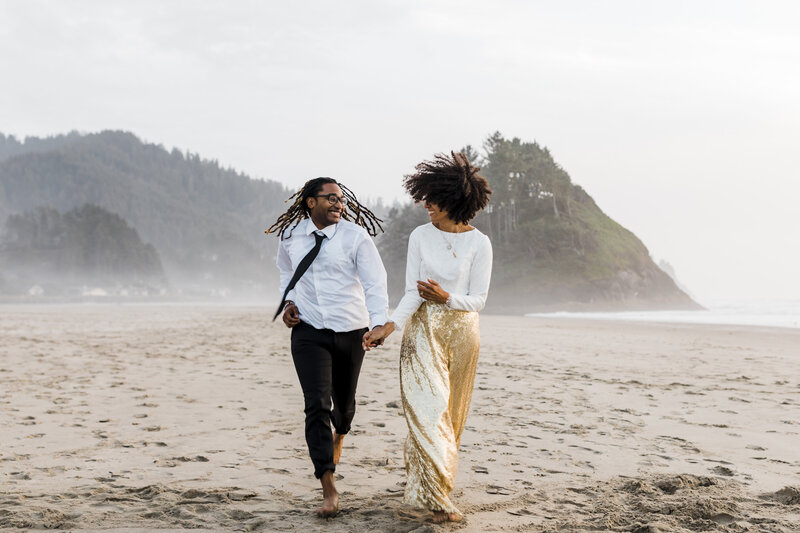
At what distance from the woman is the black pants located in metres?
0.32

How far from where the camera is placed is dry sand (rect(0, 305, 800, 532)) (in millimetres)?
3959

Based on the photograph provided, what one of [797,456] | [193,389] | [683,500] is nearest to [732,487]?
[683,500]

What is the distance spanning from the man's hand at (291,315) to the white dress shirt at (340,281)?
0.04 metres

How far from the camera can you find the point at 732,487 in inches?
180

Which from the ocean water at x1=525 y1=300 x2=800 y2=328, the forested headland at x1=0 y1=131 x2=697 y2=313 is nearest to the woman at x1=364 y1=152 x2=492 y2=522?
the ocean water at x1=525 y1=300 x2=800 y2=328

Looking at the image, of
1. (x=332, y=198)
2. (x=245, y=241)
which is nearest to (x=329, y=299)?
(x=332, y=198)

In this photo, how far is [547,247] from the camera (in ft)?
229

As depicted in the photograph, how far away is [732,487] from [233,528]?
3.35m

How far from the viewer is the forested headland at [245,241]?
6644 centimetres

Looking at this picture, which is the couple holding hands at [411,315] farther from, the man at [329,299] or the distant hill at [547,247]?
the distant hill at [547,247]

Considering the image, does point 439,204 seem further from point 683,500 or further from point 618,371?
point 618,371

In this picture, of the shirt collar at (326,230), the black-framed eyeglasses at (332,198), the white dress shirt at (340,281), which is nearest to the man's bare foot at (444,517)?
the white dress shirt at (340,281)

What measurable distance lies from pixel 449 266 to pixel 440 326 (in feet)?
1.23

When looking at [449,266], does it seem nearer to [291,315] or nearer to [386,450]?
[291,315]
